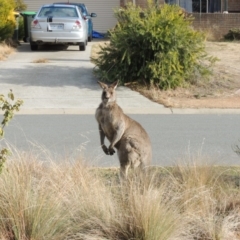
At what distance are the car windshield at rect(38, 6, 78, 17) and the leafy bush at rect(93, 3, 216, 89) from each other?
23.5ft

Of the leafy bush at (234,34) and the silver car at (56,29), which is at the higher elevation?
the silver car at (56,29)

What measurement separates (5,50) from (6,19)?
2.00 meters

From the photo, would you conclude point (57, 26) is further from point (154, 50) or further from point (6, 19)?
point (154, 50)

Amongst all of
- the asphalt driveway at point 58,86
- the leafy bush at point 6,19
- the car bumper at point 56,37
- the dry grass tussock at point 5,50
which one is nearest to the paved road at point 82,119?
the asphalt driveway at point 58,86

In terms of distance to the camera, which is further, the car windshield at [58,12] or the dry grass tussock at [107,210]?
the car windshield at [58,12]

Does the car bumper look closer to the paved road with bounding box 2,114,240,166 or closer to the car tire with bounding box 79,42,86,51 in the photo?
the car tire with bounding box 79,42,86,51

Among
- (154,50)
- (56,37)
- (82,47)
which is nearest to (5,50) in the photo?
(56,37)

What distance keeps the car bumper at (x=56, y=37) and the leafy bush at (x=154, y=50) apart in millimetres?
6518

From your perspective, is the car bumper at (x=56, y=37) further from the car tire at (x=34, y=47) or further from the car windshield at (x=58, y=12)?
the car tire at (x=34, y=47)

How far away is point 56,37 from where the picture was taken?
23.8 meters

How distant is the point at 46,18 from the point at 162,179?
57.7ft

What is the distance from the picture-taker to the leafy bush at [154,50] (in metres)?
16.5

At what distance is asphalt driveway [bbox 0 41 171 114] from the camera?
14914mm

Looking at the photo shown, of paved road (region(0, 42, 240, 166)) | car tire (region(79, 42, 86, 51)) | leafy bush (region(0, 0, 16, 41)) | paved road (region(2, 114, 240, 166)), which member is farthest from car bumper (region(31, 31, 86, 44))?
paved road (region(2, 114, 240, 166))
